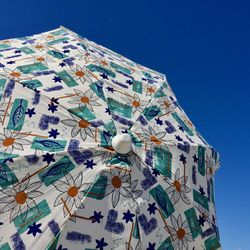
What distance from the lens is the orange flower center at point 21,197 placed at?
14.8 feet

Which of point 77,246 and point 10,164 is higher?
point 10,164

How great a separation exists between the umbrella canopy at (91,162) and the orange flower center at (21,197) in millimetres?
11

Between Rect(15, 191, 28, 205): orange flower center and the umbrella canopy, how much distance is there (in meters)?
0.01

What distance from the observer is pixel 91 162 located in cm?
500

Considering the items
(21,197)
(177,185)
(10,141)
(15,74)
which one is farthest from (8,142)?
(177,185)

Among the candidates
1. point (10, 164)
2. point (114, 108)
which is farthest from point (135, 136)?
point (10, 164)

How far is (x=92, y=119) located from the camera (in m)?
5.34

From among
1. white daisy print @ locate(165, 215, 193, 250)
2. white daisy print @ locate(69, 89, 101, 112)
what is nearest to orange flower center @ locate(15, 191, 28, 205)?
white daisy print @ locate(69, 89, 101, 112)

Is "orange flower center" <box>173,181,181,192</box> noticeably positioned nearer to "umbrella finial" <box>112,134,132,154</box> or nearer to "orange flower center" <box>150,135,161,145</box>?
"orange flower center" <box>150,135,161,145</box>

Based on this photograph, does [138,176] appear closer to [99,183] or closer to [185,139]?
[99,183]

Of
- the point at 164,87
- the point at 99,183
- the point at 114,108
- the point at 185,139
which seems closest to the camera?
the point at 99,183

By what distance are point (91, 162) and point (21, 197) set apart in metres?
0.96

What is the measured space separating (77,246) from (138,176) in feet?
4.05

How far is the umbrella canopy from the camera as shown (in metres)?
4.56
